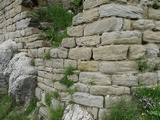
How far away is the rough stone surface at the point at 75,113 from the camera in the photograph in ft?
9.14

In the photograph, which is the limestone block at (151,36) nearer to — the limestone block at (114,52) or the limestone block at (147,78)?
the limestone block at (114,52)

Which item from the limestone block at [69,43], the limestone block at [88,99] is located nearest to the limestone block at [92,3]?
the limestone block at [69,43]

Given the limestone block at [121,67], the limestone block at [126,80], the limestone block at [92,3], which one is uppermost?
the limestone block at [92,3]

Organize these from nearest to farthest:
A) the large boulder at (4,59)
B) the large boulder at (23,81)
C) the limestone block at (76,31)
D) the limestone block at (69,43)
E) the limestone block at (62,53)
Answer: the limestone block at (76,31) < the limestone block at (69,43) < the limestone block at (62,53) < the large boulder at (23,81) < the large boulder at (4,59)

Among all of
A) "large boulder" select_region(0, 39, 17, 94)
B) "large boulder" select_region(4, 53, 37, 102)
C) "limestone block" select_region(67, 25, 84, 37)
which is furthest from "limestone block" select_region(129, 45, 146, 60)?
"large boulder" select_region(0, 39, 17, 94)

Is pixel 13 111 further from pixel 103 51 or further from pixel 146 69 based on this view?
pixel 146 69

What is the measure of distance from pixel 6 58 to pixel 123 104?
12.8ft

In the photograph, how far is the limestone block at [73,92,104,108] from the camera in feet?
8.84

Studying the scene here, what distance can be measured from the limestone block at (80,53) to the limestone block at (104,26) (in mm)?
262

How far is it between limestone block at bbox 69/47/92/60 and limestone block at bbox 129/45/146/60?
0.62 m

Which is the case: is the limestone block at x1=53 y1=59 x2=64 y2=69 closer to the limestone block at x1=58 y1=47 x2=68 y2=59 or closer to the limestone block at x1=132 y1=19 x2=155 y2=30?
the limestone block at x1=58 y1=47 x2=68 y2=59

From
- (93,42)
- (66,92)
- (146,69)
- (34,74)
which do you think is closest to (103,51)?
(93,42)

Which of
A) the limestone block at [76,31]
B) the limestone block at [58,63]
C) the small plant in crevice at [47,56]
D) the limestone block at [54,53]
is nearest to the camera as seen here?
the limestone block at [76,31]

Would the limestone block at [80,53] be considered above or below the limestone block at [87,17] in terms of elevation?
below
